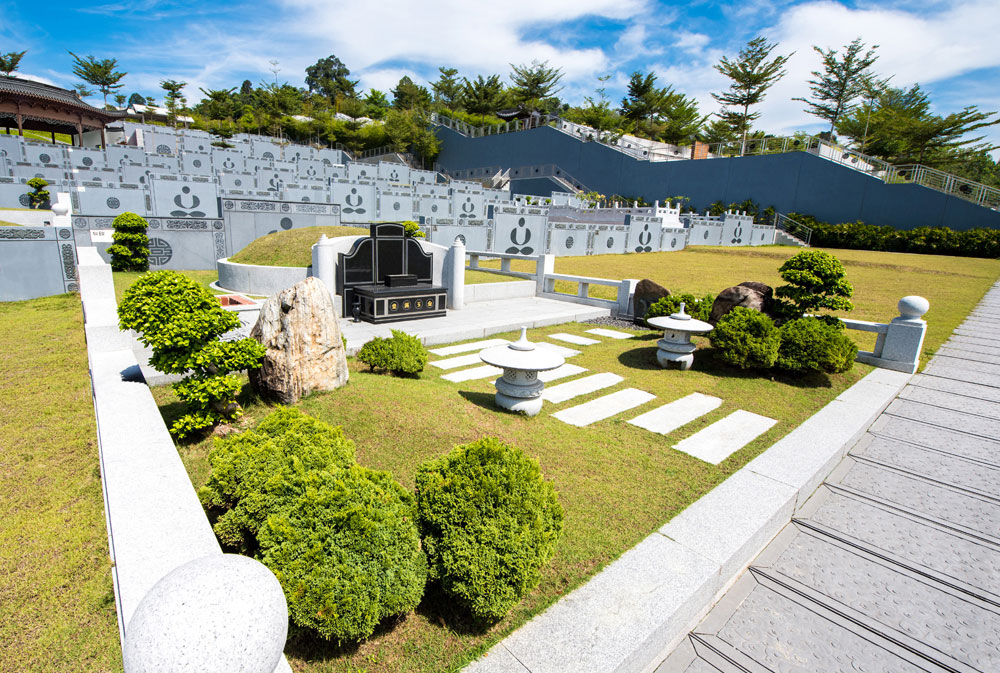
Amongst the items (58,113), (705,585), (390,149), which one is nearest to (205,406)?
(705,585)

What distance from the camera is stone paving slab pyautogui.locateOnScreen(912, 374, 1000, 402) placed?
8.31 m

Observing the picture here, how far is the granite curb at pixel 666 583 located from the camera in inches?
116

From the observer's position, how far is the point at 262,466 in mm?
3650

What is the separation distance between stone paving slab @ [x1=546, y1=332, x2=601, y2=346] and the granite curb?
575 centimetres

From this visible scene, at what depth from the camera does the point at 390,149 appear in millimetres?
65375

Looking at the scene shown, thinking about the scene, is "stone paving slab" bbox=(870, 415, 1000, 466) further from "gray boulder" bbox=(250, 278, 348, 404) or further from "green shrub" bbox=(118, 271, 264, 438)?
"green shrub" bbox=(118, 271, 264, 438)

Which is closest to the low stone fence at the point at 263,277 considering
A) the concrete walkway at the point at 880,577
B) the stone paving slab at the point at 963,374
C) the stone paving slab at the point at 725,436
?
the stone paving slab at the point at 725,436

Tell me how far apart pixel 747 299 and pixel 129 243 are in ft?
59.4

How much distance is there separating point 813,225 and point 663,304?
→ 33677mm


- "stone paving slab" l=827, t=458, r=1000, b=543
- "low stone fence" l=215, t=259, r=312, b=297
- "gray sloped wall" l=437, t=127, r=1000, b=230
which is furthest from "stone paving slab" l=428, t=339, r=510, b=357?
"gray sloped wall" l=437, t=127, r=1000, b=230

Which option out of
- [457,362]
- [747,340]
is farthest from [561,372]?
[747,340]

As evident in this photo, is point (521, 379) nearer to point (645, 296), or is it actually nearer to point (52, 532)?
point (52, 532)

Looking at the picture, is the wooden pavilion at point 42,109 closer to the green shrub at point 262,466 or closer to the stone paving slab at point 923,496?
the green shrub at point 262,466

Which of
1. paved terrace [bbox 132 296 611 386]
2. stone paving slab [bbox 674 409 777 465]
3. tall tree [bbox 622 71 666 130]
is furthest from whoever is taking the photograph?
tall tree [bbox 622 71 666 130]
